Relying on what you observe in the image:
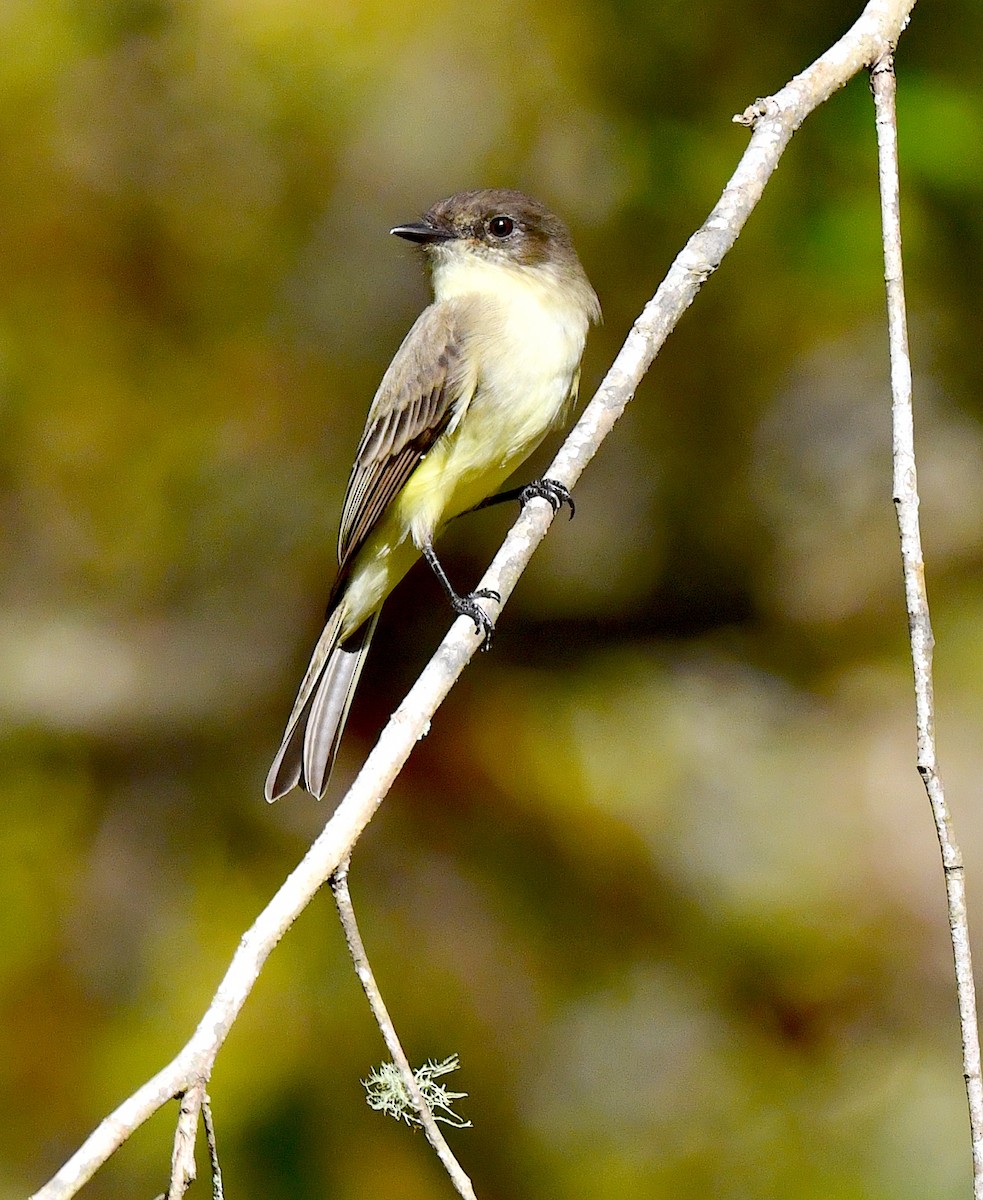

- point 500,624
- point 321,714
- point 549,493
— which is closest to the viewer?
point 549,493

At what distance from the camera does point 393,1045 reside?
70.9 inches

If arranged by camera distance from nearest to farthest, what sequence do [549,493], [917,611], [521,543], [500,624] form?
[917,611], [521,543], [549,493], [500,624]

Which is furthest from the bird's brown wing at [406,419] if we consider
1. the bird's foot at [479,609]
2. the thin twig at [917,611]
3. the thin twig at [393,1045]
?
the thin twig at [393,1045]

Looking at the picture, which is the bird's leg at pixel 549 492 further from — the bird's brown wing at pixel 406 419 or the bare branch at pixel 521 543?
the bird's brown wing at pixel 406 419

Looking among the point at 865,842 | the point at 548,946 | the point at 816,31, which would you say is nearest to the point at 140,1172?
the point at 548,946

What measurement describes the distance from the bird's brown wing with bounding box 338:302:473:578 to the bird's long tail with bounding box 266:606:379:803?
0.81 feet

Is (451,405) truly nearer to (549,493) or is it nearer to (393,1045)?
(549,493)

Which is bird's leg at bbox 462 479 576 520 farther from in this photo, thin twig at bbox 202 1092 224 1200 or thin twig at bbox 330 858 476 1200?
thin twig at bbox 202 1092 224 1200

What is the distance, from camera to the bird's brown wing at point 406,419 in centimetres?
372

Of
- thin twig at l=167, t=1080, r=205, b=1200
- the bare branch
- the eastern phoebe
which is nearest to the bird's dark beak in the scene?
the eastern phoebe

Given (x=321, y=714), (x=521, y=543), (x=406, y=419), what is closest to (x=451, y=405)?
(x=406, y=419)

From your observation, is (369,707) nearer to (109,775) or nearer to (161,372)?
(109,775)

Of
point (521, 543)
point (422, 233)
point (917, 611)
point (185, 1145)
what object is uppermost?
point (422, 233)

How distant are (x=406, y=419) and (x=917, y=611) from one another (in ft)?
6.21
